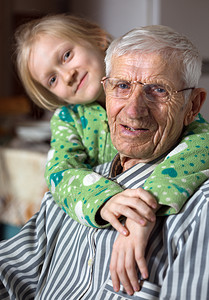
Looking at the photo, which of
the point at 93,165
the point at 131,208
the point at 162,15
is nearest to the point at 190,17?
the point at 162,15

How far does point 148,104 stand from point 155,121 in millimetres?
51

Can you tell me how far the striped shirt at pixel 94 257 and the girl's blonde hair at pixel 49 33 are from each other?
0.45 metres

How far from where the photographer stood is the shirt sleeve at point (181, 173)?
101 centimetres

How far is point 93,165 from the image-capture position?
1.55 m

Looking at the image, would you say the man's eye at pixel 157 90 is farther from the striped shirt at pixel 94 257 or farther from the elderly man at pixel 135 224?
the striped shirt at pixel 94 257

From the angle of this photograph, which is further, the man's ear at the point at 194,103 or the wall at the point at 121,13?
the wall at the point at 121,13

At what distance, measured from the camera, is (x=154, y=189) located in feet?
3.39

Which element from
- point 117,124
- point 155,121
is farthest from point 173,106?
point 117,124

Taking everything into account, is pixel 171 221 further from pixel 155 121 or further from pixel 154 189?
pixel 155 121

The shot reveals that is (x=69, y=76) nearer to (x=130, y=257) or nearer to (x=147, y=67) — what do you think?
(x=147, y=67)

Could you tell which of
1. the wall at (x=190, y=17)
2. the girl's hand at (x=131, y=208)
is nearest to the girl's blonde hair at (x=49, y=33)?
Result: the girl's hand at (x=131, y=208)

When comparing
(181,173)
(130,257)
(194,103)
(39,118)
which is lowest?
(39,118)

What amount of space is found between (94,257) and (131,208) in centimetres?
23

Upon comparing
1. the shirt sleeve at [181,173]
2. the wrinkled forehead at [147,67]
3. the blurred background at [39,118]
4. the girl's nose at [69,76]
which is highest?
the wrinkled forehead at [147,67]
